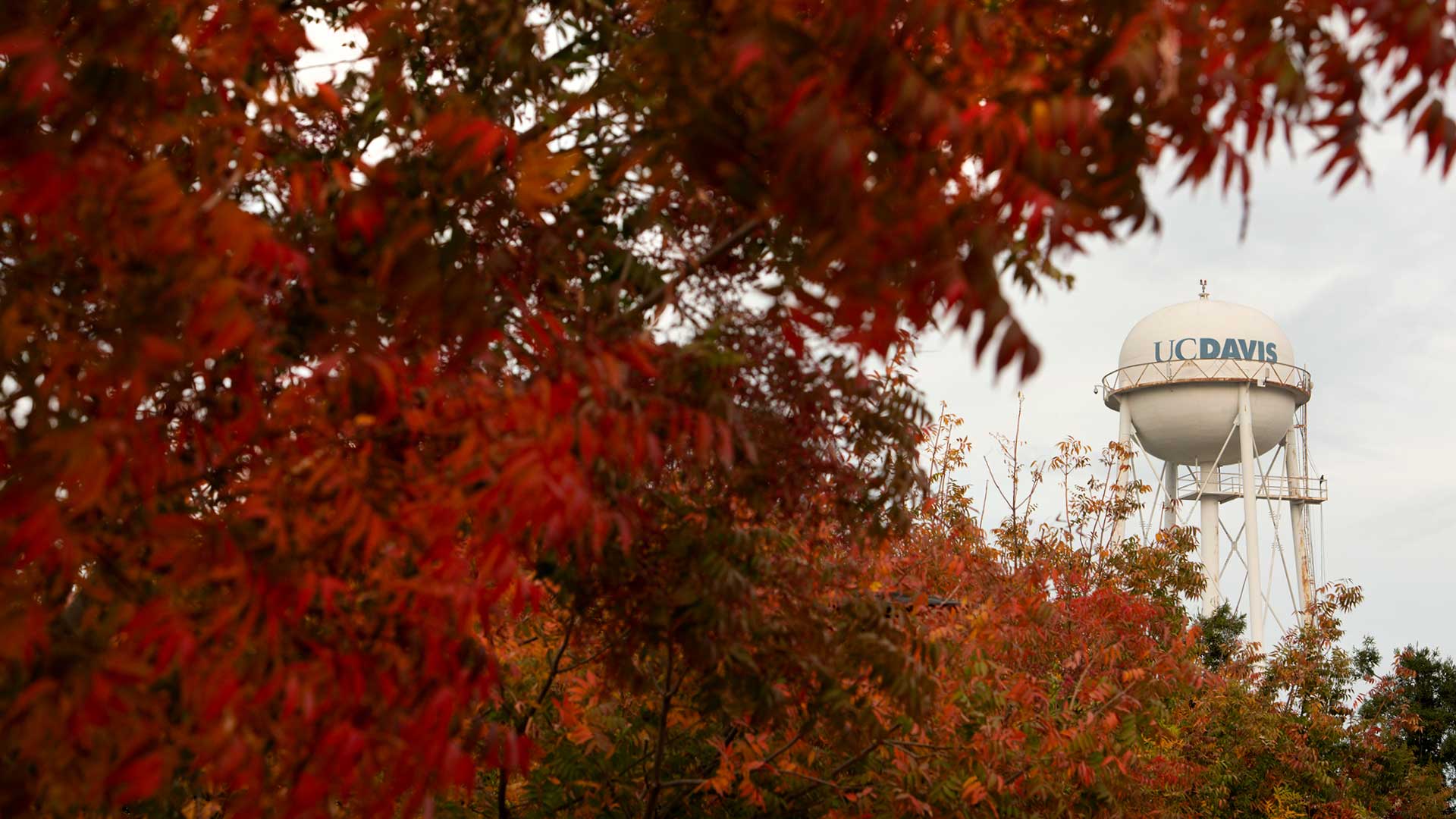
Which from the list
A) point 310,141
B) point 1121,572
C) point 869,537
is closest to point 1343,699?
point 1121,572

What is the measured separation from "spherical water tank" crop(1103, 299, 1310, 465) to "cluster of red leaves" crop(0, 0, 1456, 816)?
93.3ft

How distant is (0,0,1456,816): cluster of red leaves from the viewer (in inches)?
102

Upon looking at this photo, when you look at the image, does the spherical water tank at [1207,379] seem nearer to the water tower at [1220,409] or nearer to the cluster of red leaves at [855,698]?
the water tower at [1220,409]

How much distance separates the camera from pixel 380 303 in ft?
10.2

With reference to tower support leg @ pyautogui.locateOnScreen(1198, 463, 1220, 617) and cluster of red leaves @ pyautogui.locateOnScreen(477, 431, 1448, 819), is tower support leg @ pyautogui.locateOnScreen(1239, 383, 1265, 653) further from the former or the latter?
cluster of red leaves @ pyautogui.locateOnScreen(477, 431, 1448, 819)

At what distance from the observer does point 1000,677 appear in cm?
841

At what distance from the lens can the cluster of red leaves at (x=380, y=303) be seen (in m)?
2.58

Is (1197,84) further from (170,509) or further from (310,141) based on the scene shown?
(310,141)

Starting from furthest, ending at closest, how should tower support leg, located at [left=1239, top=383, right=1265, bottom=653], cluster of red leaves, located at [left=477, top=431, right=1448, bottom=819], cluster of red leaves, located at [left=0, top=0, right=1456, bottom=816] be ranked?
tower support leg, located at [left=1239, top=383, right=1265, bottom=653]
cluster of red leaves, located at [left=477, top=431, right=1448, bottom=819]
cluster of red leaves, located at [left=0, top=0, right=1456, bottom=816]

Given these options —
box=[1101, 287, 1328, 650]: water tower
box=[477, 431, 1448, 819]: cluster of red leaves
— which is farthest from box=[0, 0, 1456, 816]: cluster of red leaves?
box=[1101, 287, 1328, 650]: water tower

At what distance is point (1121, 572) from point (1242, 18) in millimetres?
15696

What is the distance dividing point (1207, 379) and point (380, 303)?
29499 mm

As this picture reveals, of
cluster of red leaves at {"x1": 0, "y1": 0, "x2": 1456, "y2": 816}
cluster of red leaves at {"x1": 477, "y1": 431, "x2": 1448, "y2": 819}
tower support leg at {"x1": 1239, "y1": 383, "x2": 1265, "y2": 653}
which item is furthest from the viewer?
tower support leg at {"x1": 1239, "y1": 383, "x2": 1265, "y2": 653}

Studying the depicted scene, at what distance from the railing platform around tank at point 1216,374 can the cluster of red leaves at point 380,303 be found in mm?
28344
